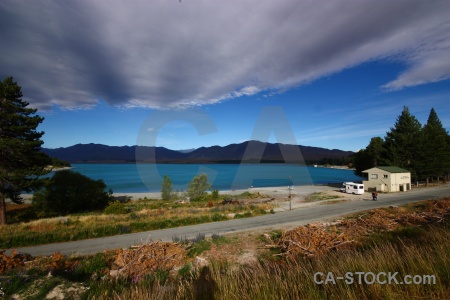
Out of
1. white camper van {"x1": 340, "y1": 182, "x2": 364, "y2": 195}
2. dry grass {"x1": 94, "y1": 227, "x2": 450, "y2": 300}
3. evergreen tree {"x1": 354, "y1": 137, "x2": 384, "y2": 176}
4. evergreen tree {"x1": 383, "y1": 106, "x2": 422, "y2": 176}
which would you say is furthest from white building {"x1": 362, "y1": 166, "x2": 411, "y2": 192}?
dry grass {"x1": 94, "y1": 227, "x2": 450, "y2": 300}

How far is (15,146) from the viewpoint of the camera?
2248cm

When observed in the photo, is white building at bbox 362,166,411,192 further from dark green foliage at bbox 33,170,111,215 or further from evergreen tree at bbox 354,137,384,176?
dark green foliage at bbox 33,170,111,215

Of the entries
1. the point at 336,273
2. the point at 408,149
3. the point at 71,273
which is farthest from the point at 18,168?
the point at 408,149

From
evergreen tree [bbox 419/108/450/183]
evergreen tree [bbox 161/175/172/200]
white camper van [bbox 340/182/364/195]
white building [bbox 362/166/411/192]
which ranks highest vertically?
evergreen tree [bbox 419/108/450/183]

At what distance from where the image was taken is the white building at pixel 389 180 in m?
39.3

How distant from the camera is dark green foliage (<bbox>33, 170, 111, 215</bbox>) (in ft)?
100

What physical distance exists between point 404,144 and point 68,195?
60.8 metres

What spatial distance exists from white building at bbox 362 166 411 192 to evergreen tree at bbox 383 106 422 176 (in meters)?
7.24

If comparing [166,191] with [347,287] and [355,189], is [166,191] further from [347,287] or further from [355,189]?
[347,287]

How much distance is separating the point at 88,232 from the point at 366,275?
760 inches

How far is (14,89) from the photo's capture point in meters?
23.1

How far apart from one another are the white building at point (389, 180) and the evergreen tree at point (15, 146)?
48.6 meters

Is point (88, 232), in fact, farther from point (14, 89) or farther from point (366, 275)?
point (366, 275)

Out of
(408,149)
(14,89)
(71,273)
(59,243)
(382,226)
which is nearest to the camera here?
(71,273)
